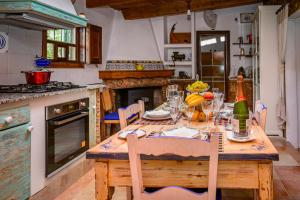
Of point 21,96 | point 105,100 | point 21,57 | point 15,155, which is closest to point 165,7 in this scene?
point 105,100

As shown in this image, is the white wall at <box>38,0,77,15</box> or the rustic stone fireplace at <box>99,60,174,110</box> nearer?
the white wall at <box>38,0,77,15</box>

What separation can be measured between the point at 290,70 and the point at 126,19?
10.2 ft

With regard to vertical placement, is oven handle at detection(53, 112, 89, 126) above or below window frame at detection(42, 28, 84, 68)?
below

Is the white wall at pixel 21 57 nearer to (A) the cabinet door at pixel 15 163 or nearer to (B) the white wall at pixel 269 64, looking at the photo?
(A) the cabinet door at pixel 15 163

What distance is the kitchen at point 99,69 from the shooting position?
2.67 meters

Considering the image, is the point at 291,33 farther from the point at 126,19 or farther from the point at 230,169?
the point at 230,169

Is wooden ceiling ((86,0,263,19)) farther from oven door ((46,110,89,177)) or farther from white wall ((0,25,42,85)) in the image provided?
oven door ((46,110,89,177))

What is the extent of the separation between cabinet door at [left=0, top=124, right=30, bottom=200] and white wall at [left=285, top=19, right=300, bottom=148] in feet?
11.9

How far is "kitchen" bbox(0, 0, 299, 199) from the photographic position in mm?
2672

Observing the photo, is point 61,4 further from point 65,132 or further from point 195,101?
point 195,101

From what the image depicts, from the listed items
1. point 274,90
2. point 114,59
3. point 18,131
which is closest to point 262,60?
point 274,90

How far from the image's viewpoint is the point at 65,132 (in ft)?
10.2

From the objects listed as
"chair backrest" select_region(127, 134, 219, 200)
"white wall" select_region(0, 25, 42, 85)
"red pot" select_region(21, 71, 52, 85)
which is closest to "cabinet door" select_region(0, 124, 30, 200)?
"red pot" select_region(21, 71, 52, 85)

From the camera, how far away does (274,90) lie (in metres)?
5.11
